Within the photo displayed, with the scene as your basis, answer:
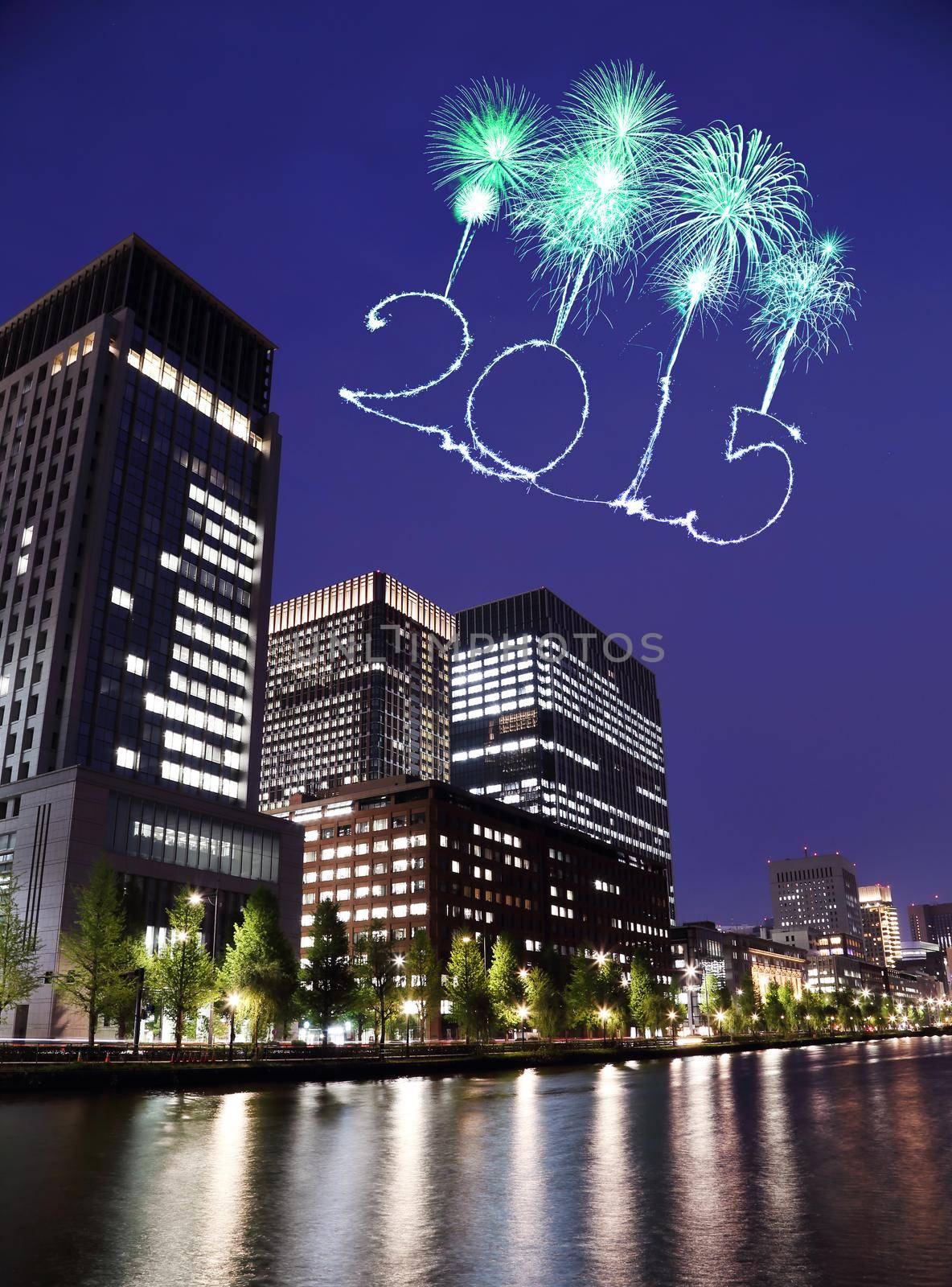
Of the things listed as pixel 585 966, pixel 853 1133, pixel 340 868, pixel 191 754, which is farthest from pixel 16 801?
pixel 853 1133

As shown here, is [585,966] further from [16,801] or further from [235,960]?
[16,801]

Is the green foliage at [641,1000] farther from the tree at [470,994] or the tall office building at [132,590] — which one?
the tall office building at [132,590]

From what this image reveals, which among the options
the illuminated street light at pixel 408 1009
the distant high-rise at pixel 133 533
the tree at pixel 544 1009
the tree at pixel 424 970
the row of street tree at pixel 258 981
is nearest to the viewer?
the row of street tree at pixel 258 981

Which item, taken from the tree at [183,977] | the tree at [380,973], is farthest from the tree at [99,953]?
the tree at [380,973]

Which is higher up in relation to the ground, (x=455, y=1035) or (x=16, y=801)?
(x=16, y=801)

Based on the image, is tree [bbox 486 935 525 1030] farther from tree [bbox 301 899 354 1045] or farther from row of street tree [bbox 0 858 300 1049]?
row of street tree [bbox 0 858 300 1049]

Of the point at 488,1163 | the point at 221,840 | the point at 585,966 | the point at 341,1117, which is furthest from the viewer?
the point at 585,966
